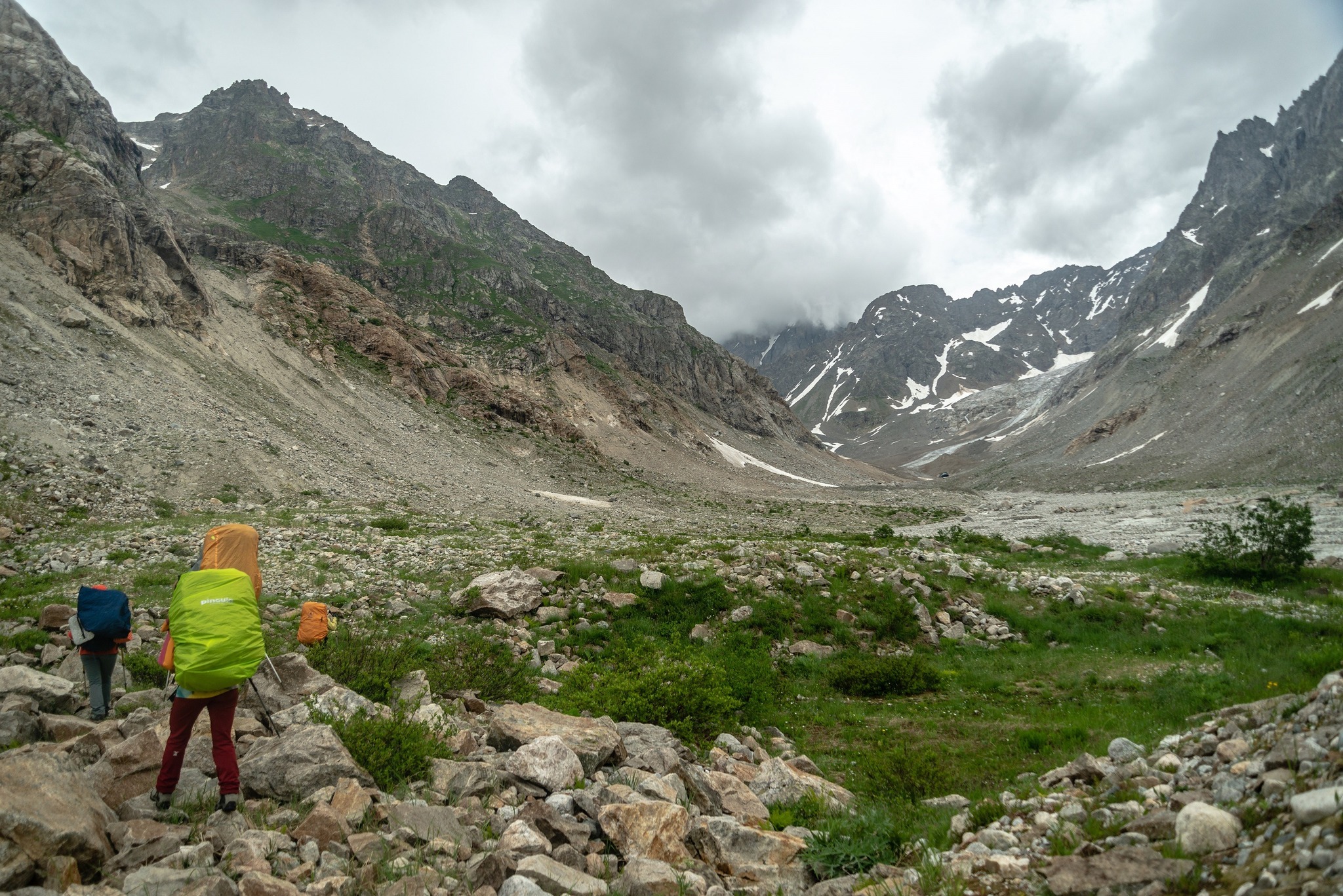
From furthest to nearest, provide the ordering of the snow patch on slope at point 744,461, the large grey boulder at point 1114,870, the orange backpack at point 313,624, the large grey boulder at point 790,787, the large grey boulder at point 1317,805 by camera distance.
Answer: the snow patch on slope at point 744,461, the orange backpack at point 313,624, the large grey boulder at point 790,787, the large grey boulder at point 1114,870, the large grey boulder at point 1317,805

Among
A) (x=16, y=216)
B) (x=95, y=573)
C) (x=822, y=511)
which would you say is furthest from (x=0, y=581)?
(x=822, y=511)

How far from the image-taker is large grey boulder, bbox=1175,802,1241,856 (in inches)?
156

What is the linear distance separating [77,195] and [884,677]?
181ft

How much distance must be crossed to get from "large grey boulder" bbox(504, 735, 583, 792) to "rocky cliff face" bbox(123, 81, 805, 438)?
7599 cm

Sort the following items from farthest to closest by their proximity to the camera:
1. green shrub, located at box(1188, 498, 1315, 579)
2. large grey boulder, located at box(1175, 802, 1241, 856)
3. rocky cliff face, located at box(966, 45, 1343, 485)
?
rocky cliff face, located at box(966, 45, 1343, 485) → green shrub, located at box(1188, 498, 1315, 579) → large grey boulder, located at box(1175, 802, 1241, 856)

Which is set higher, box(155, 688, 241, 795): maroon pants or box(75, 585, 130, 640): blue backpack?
box(75, 585, 130, 640): blue backpack

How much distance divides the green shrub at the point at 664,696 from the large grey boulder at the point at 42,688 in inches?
242

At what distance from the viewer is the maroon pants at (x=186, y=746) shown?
18.0 feet

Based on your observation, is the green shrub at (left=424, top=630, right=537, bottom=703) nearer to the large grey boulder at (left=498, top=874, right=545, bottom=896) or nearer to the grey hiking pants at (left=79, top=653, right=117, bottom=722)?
the grey hiking pants at (left=79, top=653, right=117, bottom=722)

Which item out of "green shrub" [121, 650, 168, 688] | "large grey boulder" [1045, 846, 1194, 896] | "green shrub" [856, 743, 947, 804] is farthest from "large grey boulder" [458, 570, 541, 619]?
"large grey boulder" [1045, 846, 1194, 896]

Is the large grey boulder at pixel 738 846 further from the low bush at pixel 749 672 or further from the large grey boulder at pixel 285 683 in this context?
the large grey boulder at pixel 285 683

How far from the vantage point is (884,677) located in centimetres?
1226

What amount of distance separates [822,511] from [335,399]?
44.5m

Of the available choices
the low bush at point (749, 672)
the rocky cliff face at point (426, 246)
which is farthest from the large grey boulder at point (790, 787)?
the rocky cliff face at point (426, 246)
